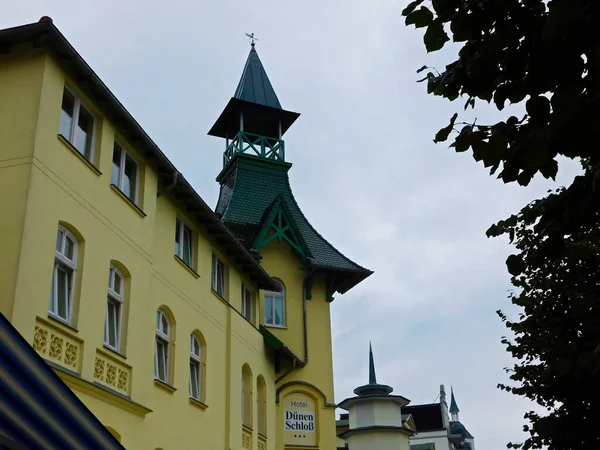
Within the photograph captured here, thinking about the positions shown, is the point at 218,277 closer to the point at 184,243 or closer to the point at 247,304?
the point at 184,243

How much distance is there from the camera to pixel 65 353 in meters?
12.4

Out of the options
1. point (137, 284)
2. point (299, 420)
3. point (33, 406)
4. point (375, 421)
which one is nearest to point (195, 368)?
point (137, 284)

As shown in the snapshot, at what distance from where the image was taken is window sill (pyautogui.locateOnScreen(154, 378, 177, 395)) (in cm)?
1619

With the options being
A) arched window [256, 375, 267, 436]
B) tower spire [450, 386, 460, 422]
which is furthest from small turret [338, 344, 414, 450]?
tower spire [450, 386, 460, 422]

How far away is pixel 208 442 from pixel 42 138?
9142 mm

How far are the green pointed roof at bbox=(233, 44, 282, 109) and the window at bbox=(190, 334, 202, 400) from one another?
44.0 ft

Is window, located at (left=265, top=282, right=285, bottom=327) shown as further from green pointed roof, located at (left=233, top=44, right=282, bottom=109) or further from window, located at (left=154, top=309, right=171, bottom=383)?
window, located at (left=154, top=309, right=171, bottom=383)

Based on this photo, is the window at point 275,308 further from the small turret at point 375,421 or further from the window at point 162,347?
the window at point 162,347

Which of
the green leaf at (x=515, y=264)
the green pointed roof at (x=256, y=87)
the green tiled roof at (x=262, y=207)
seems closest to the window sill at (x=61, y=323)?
the green leaf at (x=515, y=264)

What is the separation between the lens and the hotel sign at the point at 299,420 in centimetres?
2488

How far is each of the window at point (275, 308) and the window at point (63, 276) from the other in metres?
13.2

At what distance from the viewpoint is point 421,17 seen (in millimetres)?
5711

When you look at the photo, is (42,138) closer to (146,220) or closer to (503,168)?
(146,220)

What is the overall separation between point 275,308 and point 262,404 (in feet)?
12.1
